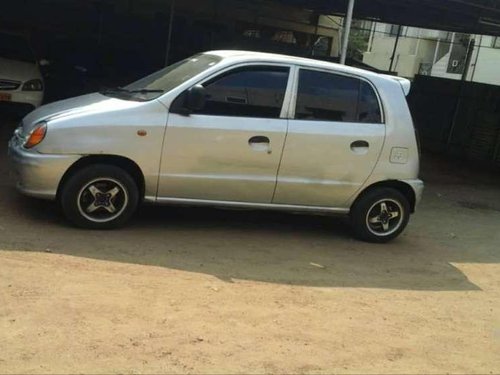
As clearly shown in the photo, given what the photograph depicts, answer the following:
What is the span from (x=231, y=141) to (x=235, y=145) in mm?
56

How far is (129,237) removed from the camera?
5801mm

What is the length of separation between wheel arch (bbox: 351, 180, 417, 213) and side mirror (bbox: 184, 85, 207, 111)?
1994mm

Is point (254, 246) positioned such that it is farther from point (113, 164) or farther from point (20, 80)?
point (20, 80)

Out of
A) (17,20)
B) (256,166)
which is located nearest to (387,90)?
(256,166)

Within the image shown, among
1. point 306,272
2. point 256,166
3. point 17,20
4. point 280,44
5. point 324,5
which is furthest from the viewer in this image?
point 280,44

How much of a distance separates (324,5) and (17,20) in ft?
29.6

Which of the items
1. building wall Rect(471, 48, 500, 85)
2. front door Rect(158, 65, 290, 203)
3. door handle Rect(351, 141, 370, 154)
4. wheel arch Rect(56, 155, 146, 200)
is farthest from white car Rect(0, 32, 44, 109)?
building wall Rect(471, 48, 500, 85)

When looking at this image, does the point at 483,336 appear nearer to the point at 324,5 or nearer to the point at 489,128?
the point at 489,128

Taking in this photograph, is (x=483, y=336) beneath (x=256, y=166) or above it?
beneath

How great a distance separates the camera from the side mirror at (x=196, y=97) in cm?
573

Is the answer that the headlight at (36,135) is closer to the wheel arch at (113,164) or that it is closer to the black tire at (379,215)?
the wheel arch at (113,164)

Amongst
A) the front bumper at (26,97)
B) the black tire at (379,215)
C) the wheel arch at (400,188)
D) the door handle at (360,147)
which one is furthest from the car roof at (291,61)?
the front bumper at (26,97)

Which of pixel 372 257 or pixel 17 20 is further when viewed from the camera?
pixel 17 20

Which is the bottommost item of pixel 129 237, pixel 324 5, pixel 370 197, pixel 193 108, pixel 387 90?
pixel 129 237
